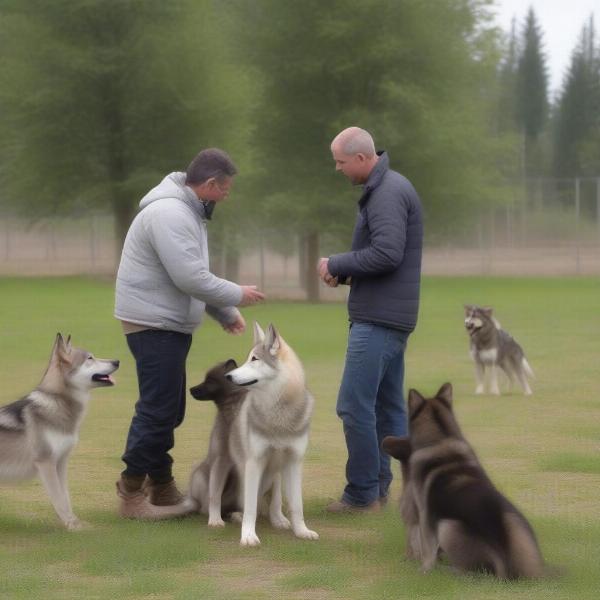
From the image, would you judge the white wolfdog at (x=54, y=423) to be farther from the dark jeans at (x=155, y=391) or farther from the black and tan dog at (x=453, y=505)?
the black and tan dog at (x=453, y=505)

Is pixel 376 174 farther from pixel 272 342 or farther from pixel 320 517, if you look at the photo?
pixel 320 517

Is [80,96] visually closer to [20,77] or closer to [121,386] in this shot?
[20,77]

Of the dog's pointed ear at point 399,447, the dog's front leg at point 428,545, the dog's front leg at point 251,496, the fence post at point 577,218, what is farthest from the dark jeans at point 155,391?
the fence post at point 577,218

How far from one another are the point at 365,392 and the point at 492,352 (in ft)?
25.7

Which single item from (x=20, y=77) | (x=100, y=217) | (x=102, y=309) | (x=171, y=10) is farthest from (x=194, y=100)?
(x=100, y=217)

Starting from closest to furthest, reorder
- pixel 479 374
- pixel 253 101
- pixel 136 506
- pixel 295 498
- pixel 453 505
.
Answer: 1. pixel 453 505
2. pixel 295 498
3. pixel 136 506
4. pixel 479 374
5. pixel 253 101

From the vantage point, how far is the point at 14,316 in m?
26.0

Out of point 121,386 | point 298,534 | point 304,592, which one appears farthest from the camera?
point 121,386

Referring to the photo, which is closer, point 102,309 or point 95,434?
point 95,434

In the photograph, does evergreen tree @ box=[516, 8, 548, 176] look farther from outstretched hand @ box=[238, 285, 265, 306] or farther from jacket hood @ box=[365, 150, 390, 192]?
outstretched hand @ box=[238, 285, 265, 306]

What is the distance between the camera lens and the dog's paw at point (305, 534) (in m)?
6.86

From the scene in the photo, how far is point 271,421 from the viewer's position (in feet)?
22.1

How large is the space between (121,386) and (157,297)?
7647 millimetres

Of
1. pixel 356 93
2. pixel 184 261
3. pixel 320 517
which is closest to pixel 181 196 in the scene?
pixel 184 261
